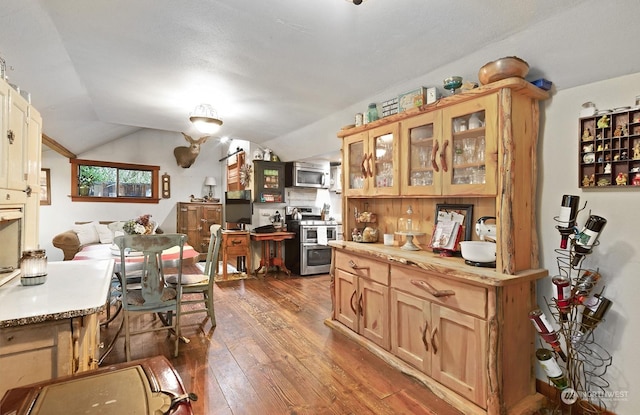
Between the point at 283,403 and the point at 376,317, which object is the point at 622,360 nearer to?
the point at 376,317

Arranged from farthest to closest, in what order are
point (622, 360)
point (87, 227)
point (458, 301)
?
point (87, 227)
point (458, 301)
point (622, 360)

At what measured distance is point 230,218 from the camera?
19.4 ft

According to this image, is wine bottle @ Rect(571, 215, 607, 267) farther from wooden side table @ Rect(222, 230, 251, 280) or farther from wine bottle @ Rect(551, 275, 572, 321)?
wooden side table @ Rect(222, 230, 251, 280)

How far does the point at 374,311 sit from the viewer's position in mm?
2578

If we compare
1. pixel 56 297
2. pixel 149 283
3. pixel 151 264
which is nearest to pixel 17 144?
pixel 56 297

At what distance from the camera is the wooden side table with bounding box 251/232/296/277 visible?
523cm

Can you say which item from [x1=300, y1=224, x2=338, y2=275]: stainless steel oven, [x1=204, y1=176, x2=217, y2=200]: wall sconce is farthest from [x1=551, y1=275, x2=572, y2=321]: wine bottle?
[x1=204, y1=176, x2=217, y2=200]: wall sconce

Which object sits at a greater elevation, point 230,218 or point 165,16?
point 165,16

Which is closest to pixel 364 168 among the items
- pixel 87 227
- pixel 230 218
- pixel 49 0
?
pixel 49 0

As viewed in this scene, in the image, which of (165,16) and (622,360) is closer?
(622,360)

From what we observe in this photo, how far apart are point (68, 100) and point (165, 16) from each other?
2388 millimetres

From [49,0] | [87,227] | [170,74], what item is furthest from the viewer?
[87,227]

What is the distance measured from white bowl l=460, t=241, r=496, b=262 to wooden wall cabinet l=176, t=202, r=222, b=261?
6.13m

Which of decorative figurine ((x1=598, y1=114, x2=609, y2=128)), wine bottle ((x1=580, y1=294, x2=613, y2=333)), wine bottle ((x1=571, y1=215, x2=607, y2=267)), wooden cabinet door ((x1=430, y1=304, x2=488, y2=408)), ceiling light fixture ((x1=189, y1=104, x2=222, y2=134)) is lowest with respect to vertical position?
wooden cabinet door ((x1=430, y1=304, x2=488, y2=408))
